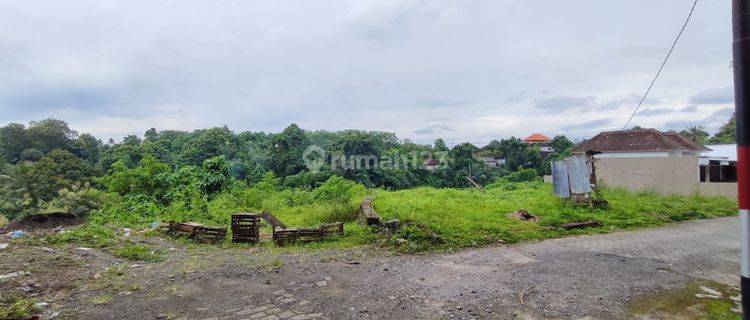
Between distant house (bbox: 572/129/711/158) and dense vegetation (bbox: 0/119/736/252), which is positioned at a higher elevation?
distant house (bbox: 572/129/711/158)

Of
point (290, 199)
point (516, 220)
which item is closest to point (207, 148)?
point (290, 199)

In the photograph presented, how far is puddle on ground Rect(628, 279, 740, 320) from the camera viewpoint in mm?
3998

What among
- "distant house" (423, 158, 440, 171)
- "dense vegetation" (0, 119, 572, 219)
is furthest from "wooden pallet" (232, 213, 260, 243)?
"distant house" (423, 158, 440, 171)

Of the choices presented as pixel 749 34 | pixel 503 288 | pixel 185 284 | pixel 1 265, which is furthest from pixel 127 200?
pixel 749 34

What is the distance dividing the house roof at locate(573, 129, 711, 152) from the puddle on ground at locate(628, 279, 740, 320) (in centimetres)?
1711

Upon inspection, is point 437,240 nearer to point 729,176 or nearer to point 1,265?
point 1,265

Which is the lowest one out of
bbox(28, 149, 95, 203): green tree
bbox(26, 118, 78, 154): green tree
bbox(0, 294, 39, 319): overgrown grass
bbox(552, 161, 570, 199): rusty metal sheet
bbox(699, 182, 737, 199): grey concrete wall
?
bbox(699, 182, 737, 199): grey concrete wall

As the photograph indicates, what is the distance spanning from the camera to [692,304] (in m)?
4.33

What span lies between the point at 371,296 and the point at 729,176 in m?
18.7

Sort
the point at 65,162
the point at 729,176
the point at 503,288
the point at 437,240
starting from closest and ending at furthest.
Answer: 1. the point at 503,288
2. the point at 437,240
3. the point at 729,176
4. the point at 65,162

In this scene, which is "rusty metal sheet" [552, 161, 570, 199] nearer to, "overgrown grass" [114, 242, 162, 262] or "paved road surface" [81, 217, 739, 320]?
"paved road surface" [81, 217, 739, 320]

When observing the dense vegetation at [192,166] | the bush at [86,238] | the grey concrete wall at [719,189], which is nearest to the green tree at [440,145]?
the dense vegetation at [192,166]

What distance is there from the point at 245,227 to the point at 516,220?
6375 mm

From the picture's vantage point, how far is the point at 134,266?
585 centimetres
